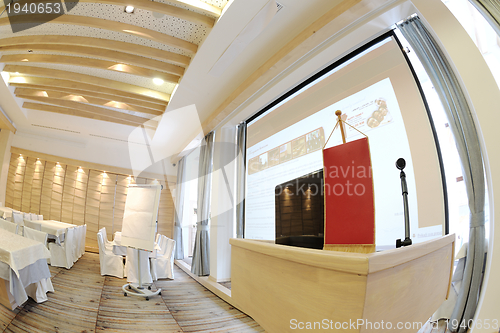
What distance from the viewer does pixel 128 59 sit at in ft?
11.8

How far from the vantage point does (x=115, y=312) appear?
297 centimetres

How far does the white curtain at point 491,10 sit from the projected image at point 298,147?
2010 mm

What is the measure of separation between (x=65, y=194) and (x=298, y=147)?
24.4 feet

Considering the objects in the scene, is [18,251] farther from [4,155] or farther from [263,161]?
[4,155]

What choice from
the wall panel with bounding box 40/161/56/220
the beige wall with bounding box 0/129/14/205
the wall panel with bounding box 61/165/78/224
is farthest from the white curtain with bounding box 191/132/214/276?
the beige wall with bounding box 0/129/14/205

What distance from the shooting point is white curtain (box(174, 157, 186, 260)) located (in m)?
7.00

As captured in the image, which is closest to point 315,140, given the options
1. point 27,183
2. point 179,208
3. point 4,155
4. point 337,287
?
point 337,287

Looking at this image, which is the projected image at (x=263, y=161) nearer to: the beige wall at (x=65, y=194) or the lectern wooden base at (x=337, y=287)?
the lectern wooden base at (x=337, y=287)

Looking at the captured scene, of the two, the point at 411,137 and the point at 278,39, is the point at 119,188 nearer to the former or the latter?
the point at 278,39

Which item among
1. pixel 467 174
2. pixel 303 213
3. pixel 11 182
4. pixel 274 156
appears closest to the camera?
pixel 303 213

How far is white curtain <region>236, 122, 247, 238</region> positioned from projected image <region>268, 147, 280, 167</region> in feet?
2.87

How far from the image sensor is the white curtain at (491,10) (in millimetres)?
1539

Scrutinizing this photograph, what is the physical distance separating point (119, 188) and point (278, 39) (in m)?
7.01

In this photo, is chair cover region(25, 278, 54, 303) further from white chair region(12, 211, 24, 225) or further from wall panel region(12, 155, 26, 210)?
wall panel region(12, 155, 26, 210)
